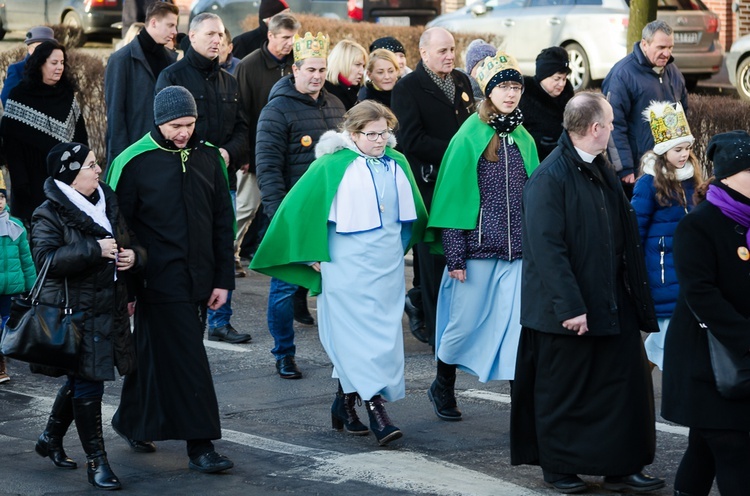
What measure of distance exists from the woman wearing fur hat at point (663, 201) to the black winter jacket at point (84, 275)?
293cm

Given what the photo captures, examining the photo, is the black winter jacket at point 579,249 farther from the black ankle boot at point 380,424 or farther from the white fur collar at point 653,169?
the white fur collar at point 653,169

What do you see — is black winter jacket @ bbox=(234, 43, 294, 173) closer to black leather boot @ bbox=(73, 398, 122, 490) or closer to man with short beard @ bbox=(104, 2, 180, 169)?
man with short beard @ bbox=(104, 2, 180, 169)

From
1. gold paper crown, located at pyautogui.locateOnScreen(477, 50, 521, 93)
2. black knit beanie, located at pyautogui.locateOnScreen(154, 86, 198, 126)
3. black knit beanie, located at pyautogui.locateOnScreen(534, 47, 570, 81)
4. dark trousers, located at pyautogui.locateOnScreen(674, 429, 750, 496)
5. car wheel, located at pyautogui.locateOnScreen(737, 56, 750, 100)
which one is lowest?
dark trousers, located at pyautogui.locateOnScreen(674, 429, 750, 496)

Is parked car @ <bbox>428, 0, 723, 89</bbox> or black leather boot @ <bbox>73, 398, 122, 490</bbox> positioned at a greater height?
parked car @ <bbox>428, 0, 723, 89</bbox>

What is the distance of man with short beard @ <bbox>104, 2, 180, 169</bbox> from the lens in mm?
10305

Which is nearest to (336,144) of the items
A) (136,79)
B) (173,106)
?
(173,106)

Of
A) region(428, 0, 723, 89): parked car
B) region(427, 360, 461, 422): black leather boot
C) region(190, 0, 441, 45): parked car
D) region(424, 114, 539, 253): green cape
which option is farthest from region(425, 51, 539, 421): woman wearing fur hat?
region(190, 0, 441, 45): parked car

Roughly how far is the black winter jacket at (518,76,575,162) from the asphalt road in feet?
6.15

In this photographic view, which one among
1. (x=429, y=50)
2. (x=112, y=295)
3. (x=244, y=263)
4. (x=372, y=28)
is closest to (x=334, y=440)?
(x=112, y=295)

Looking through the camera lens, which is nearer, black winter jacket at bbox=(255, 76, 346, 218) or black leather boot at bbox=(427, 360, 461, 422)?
black leather boot at bbox=(427, 360, 461, 422)

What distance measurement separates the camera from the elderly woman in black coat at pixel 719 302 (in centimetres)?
580

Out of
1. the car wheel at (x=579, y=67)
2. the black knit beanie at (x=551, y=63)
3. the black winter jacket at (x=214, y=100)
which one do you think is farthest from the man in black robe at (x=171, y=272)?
the car wheel at (x=579, y=67)

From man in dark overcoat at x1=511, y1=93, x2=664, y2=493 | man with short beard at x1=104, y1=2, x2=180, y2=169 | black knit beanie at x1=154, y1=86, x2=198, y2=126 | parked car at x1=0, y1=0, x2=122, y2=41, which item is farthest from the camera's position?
parked car at x1=0, y1=0, x2=122, y2=41

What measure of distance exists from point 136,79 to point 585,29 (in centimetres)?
1150
